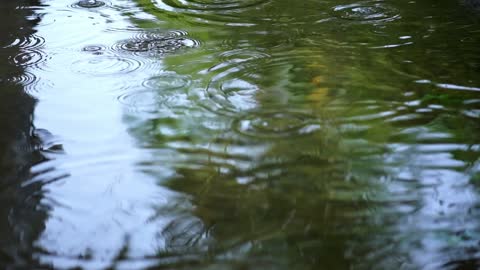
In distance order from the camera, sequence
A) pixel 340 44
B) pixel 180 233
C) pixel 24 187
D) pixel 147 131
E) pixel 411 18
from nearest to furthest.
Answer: pixel 180 233 → pixel 24 187 → pixel 147 131 → pixel 340 44 → pixel 411 18

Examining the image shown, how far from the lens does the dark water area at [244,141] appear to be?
4.45 ft

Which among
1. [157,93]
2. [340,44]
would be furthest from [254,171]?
[340,44]

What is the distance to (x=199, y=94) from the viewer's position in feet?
6.81

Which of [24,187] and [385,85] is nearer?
[24,187]

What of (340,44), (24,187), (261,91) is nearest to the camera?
(24,187)

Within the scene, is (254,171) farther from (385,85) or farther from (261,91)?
(385,85)

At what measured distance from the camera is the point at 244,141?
1.77 m

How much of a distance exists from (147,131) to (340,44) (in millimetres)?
976

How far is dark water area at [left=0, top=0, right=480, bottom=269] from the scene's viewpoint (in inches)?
53.4

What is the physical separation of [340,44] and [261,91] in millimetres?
547

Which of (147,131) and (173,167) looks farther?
(147,131)

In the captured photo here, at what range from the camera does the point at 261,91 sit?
2.07 m

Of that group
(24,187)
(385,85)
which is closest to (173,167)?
(24,187)

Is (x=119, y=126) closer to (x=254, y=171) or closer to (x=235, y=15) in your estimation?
(x=254, y=171)
